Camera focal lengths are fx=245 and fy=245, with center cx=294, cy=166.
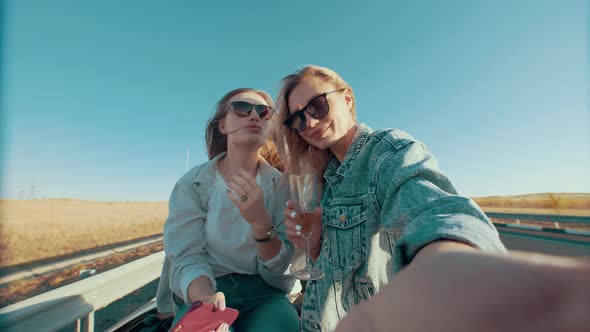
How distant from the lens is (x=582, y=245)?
7141 millimetres

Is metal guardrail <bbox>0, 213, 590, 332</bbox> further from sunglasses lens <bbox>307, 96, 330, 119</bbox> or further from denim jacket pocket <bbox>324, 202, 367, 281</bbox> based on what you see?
sunglasses lens <bbox>307, 96, 330, 119</bbox>

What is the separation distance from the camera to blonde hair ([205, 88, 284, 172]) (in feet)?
7.63

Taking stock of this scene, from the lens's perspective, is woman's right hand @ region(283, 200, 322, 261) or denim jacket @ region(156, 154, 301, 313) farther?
denim jacket @ region(156, 154, 301, 313)

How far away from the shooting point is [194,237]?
1.93 m

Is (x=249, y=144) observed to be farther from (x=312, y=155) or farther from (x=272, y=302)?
(x=272, y=302)

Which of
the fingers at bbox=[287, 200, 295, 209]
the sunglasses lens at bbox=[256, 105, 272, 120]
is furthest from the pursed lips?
the sunglasses lens at bbox=[256, 105, 272, 120]

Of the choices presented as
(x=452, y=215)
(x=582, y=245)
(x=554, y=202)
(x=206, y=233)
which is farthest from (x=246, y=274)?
(x=554, y=202)

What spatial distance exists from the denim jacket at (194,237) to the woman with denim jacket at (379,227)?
259 mm

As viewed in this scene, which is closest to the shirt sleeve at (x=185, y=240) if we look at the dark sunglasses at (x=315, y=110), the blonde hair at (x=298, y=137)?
the blonde hair at (x=298, y=137)

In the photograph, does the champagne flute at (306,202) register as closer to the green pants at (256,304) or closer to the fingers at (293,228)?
the fingers at (293,228)

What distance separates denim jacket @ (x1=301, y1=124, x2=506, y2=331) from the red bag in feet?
1.92

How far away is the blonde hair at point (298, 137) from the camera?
1.95 metres

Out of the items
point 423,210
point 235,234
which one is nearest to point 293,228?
point 235,234

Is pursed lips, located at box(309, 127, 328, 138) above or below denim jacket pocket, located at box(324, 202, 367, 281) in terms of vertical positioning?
above
